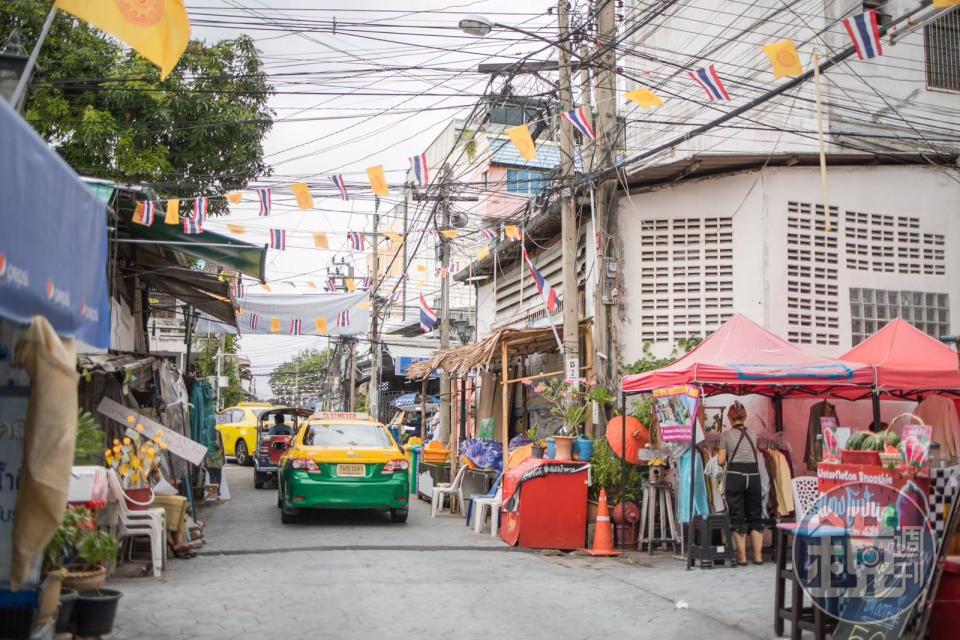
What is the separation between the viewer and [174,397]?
43.4 ft

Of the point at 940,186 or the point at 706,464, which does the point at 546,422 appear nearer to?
the point at 706,464

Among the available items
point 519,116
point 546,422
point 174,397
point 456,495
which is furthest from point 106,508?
point 519,116

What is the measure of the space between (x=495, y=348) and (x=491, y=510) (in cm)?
261

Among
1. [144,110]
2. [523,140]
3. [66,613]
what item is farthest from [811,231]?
[66,613]

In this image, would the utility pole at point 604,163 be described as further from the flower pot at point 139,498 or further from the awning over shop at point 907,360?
the flower pot at point 139,498

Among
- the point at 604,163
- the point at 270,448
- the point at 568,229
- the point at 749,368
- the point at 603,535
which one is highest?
the point at 604,163

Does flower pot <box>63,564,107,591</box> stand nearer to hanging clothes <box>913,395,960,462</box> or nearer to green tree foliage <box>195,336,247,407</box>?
hanging clothes <box>913,395,960,462</box>

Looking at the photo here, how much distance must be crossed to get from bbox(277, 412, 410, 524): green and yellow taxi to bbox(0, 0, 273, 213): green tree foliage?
201 inches

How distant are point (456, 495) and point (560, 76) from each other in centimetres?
796

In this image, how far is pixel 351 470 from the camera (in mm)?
13258

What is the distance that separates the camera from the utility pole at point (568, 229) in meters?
13.5

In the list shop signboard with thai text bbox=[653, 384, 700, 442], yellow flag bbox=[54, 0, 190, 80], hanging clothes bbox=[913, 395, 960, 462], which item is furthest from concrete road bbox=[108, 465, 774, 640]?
yellow flag bbox=[54, 0, 190, 80]

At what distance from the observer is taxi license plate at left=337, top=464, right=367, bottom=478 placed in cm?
1323

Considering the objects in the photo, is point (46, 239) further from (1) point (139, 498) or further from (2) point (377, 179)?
(2) point (377, 179)
